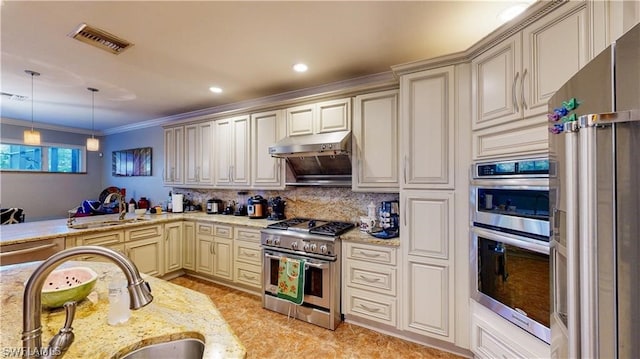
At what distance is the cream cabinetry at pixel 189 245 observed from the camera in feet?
11.7

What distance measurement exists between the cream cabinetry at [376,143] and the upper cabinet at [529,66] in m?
0.76

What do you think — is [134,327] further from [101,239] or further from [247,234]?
[101,239]

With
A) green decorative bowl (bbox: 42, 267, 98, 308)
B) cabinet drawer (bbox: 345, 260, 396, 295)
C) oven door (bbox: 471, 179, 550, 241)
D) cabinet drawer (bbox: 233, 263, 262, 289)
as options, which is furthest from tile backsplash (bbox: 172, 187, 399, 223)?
green decorative bowl (bbox: 42, 267, 98, 308)

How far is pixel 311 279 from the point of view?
98.5 inches

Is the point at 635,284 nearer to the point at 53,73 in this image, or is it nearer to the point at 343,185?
the point at 343,185

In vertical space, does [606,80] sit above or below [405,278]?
above

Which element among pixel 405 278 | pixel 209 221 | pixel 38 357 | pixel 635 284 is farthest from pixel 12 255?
pixel 635 284

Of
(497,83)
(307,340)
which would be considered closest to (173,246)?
(307,340)

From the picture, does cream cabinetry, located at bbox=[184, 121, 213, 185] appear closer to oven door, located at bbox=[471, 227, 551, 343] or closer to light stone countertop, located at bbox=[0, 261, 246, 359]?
light stone countertop, located at bbox=[0, 261, 246, 359]

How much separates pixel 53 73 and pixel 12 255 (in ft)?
6.19

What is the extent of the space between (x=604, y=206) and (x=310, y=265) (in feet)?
7.01

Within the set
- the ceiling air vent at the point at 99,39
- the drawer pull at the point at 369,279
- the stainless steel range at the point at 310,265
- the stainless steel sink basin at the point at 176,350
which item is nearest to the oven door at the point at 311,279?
the stainless steel range at the point at 310,265

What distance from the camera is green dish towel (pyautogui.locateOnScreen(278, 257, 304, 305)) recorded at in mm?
2449

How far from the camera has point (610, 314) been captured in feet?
1.98
